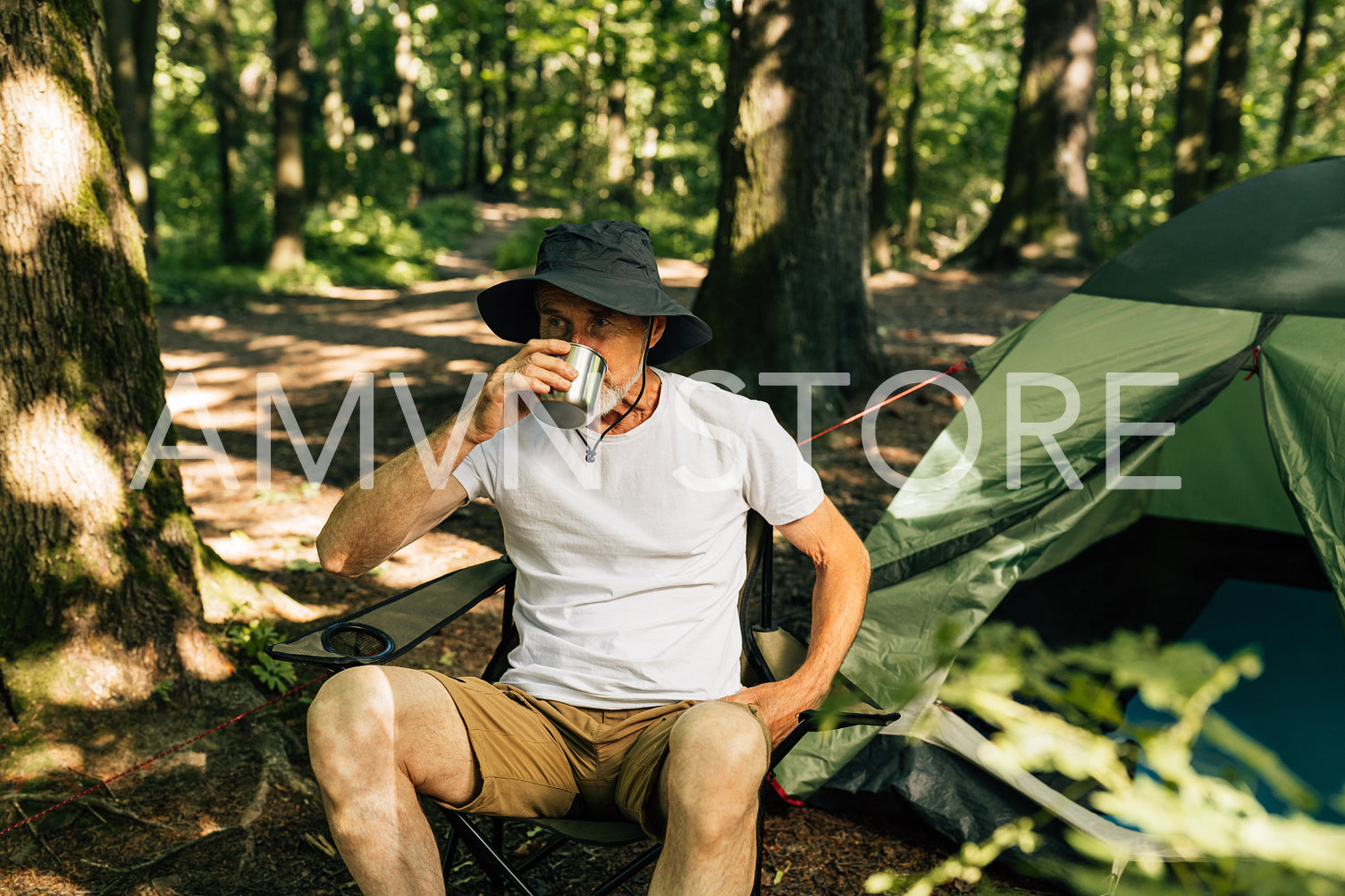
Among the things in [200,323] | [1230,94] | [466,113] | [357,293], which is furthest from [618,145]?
[466,113]

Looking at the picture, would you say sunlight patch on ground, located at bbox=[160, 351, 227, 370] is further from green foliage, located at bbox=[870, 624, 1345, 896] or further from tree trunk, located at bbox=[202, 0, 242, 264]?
green foliage, located at bbox=[870, 624, 1345, 896]

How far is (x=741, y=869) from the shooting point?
1.77 m

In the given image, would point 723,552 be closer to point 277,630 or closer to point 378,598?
point 277,630

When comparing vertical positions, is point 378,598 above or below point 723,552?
below

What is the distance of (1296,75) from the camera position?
1278cm

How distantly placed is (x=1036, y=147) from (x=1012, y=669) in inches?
384

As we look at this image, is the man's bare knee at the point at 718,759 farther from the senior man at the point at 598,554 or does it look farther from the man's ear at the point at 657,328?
the man's ear at the point at 657,328

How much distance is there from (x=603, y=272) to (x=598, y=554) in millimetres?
618

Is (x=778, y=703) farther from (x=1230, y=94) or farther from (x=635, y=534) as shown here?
(x=1230, y=94)

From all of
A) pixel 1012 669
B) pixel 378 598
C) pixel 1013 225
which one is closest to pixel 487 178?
pixel 1013 225

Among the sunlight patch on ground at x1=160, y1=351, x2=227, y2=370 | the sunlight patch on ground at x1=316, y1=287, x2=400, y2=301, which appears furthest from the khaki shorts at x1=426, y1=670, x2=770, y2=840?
the sunlight patch on ground at x1=316, y1=287, x2=400, y2=301

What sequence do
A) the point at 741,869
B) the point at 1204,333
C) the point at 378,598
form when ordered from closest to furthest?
the point at 741,869 < the point at 1204,333 < the point at 378,598

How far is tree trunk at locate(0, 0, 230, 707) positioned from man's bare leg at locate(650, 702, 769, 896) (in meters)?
1.77

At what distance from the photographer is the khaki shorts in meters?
2.00
